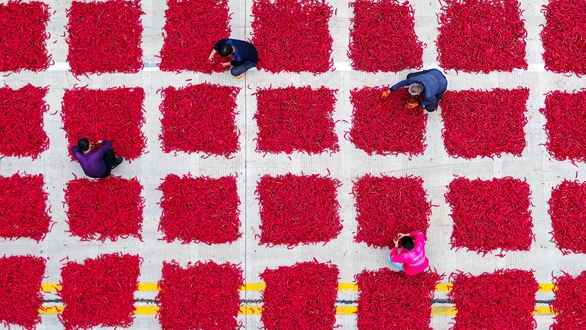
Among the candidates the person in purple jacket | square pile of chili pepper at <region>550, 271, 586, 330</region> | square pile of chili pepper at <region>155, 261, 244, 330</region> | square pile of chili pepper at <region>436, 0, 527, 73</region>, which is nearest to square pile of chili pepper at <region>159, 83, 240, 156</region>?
Result: the person in purple jacket

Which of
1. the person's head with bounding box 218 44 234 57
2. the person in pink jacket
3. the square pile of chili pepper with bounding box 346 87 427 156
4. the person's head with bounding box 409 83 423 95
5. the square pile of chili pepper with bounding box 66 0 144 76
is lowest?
the person in pink jacket

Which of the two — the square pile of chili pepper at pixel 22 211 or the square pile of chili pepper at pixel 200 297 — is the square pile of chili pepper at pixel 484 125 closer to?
the square pile of chili pepper at pixel 200 297

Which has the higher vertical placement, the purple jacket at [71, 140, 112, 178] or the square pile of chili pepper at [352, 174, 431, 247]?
the purple jacket at [71, 140, 112, 178]

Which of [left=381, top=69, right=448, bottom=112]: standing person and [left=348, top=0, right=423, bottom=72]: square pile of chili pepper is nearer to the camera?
[left=381, top=69, right=448, bottom=112]: standing person

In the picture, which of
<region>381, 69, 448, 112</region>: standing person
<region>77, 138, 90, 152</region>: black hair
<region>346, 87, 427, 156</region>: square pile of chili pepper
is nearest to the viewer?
<region>77, 138, 90, 152</region>: black hair

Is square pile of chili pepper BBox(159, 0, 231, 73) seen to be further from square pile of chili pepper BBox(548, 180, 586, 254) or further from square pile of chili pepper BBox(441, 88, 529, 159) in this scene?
square pile of chili pepper BBox(548, 180, 586, 254)

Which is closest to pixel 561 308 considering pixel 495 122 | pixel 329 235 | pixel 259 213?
pixel 495 122

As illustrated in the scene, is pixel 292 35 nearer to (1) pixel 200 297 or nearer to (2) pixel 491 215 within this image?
(2) pixel 491 215
